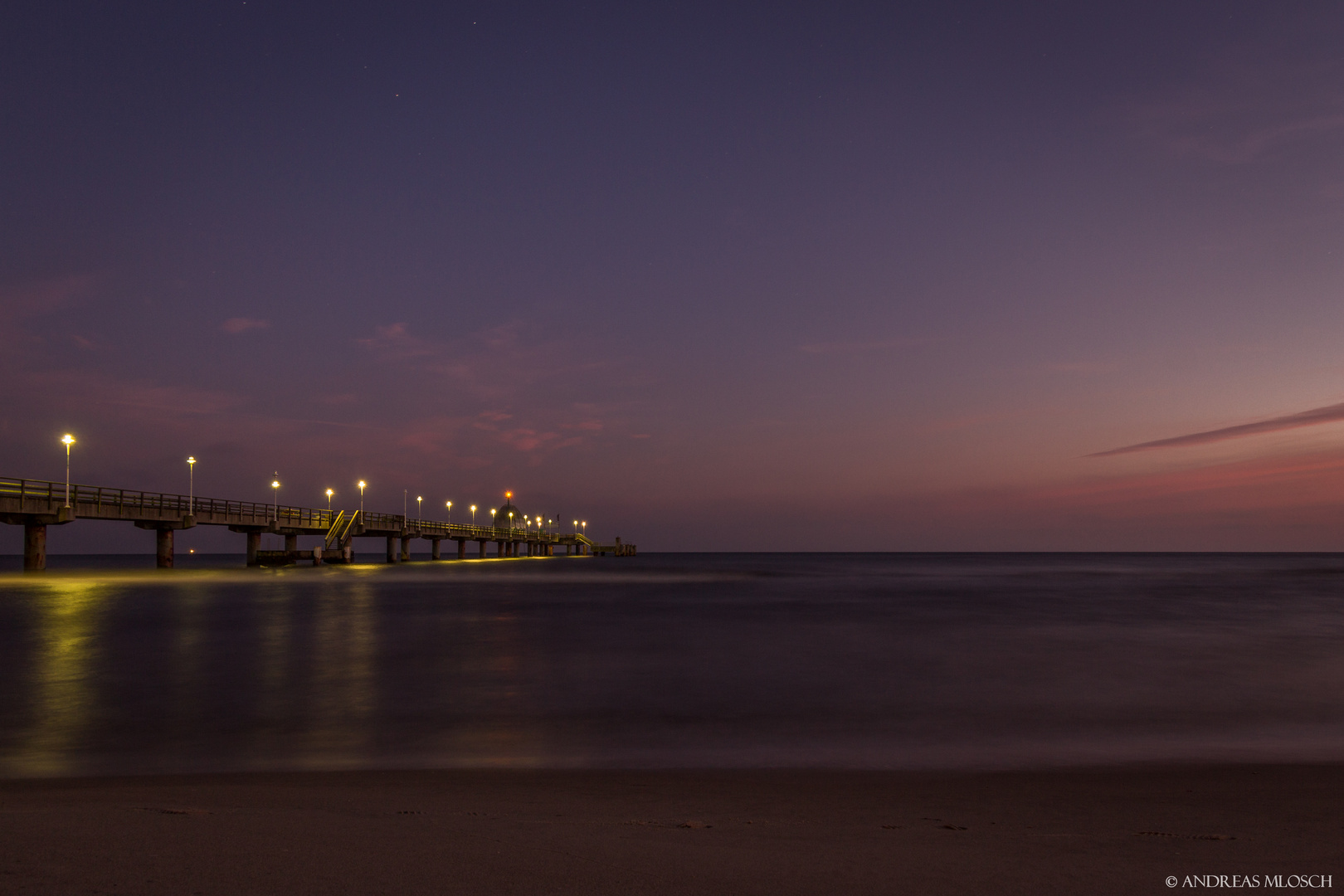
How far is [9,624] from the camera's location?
24734 mm

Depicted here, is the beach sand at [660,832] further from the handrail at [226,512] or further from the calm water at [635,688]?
the handrail at [226,512]

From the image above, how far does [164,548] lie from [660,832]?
2894 inches

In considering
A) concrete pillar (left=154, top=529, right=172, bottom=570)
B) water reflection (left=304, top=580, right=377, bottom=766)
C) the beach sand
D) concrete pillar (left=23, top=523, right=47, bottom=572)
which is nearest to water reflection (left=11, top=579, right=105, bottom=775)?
the beach sand

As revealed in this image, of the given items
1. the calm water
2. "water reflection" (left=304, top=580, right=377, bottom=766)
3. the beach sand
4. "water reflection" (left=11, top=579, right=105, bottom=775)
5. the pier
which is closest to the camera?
the beach sand

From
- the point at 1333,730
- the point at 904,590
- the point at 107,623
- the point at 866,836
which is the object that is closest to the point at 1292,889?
the point at 866,836

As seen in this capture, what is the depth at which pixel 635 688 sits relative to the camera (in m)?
16.4

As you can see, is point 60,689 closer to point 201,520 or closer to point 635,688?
point 635,688

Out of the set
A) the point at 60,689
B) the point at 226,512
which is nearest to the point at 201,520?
the point at 226,512

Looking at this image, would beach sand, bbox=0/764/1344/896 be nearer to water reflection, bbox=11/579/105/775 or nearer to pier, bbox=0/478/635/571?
water reflection, bbox=11/579/105/775

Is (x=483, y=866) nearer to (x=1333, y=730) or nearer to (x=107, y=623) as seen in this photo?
(x=1333, y=730)

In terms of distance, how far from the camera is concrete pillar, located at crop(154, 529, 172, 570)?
65.4 m

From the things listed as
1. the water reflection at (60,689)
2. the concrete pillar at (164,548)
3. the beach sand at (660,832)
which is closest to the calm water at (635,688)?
the water reflection at (60,689)

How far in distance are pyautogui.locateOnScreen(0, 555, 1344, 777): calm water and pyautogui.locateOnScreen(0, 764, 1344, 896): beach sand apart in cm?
156

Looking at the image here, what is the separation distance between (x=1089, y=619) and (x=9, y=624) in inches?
1474
